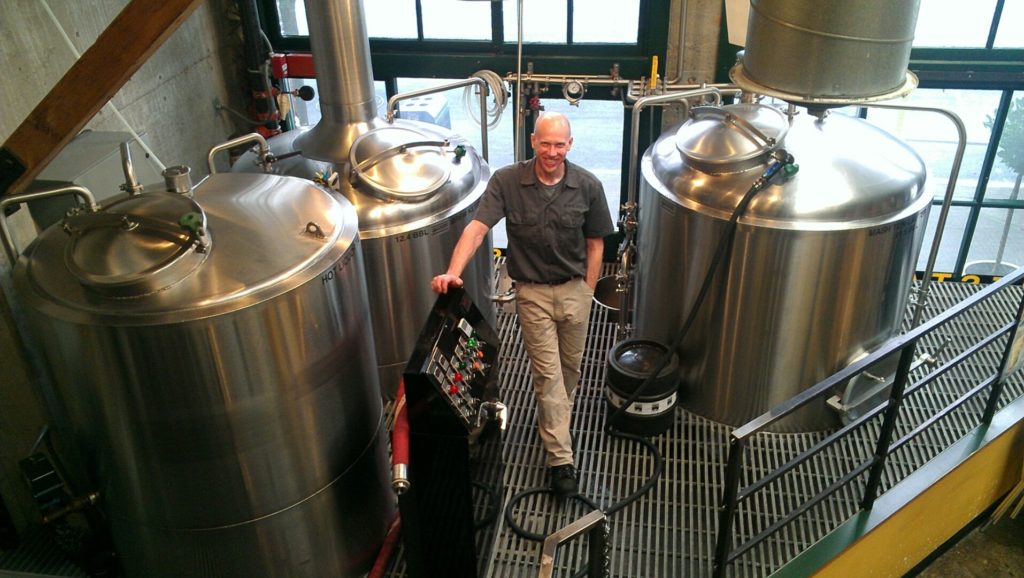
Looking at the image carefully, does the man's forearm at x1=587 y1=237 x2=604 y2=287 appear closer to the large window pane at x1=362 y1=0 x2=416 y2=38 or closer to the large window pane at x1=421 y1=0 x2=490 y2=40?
the large window pane at x1=421 y1=0 x2=490 y2=40

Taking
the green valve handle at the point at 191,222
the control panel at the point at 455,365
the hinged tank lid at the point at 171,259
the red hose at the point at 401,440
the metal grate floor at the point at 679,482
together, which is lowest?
the metal grate floor at the point at 679,482

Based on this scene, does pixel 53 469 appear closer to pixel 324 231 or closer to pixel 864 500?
pixel 324 231

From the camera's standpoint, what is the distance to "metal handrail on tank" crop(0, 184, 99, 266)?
2463 millimetres

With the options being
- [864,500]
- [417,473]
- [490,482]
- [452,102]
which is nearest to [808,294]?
[864,500]

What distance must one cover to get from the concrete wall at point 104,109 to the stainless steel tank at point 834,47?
2143 mm

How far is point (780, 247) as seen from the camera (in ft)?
10.6

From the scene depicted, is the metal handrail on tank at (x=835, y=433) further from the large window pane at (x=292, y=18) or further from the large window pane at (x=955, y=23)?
the large window pane at (x=292, y=18)

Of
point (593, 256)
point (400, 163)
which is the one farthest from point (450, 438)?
point (400, 163)

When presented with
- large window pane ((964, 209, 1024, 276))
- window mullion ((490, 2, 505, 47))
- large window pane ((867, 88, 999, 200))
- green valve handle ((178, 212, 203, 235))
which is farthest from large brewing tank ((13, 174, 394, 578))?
large window pane ((964, 209, 1024, 276))

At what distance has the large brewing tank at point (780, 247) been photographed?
325 cm

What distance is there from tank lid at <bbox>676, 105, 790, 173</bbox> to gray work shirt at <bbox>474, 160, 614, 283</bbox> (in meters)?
0.53

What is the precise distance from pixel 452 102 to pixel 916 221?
12.6 ft

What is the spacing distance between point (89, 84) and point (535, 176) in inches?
62.3

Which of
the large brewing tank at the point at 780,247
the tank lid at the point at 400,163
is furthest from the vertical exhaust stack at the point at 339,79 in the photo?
the large brewing tank at the point at 780,247
